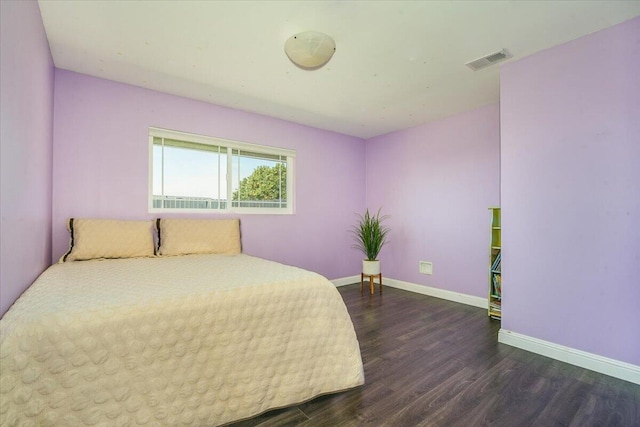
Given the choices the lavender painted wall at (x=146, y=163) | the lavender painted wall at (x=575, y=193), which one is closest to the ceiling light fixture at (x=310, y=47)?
the lavender painted wall at (x=575, y=193)

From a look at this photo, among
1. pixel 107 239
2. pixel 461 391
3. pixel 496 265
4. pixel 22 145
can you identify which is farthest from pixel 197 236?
pixel 496 265

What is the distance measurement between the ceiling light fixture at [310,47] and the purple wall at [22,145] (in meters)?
1.30

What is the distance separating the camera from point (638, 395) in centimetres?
168

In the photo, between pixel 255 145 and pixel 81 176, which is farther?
pixel 255 145

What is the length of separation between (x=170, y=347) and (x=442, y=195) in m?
3.42

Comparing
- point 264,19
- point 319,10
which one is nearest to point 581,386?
point 319,10

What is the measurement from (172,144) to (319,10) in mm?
2108

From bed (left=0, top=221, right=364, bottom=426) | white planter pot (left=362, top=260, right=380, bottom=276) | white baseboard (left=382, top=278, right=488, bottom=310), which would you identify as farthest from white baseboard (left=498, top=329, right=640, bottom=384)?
white planter pot (left=362, top=260, right=380, bottom=276)

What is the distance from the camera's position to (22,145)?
1.54 meters

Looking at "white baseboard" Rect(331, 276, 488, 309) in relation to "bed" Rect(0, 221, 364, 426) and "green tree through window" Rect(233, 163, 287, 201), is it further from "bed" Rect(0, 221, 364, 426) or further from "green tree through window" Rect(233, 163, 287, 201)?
"bed" Rect(0, 221, 364, 426)

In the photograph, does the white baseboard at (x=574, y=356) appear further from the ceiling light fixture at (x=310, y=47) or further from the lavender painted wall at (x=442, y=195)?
the ceiling light fixture at (x=310, y=47)

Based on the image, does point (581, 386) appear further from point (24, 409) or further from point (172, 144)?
point (172, 144)

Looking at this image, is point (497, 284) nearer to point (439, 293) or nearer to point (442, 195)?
point (439, 293)

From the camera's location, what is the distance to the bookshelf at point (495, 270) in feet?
9.70
